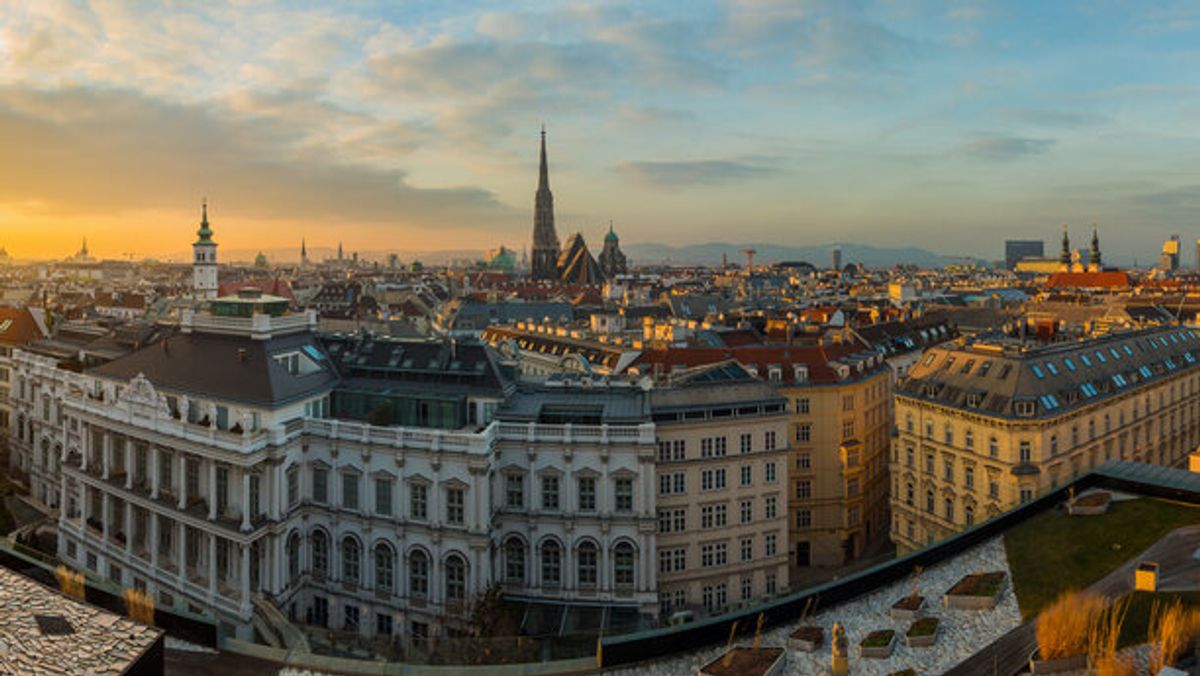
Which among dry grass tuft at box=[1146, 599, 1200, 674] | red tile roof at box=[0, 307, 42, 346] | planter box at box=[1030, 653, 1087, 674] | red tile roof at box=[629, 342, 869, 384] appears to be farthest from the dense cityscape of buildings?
dry grass tuft at box=[1146, 599, 1200, 674]

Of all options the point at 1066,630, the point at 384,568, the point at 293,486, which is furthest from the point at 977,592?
the point at 293,486

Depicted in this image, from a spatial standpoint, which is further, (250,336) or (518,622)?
(250,336)

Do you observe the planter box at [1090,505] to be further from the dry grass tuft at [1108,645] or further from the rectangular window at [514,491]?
the rectangular window at [514,491]

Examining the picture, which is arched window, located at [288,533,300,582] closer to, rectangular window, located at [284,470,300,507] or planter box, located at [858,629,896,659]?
rectangular window, located at [284,470,300,507]

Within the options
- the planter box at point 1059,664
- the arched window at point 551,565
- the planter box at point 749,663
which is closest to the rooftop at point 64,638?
the planter box at point 749,663

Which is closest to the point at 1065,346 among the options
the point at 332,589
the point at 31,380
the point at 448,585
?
the point at 448,585

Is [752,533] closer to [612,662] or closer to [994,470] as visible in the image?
[994,470]
